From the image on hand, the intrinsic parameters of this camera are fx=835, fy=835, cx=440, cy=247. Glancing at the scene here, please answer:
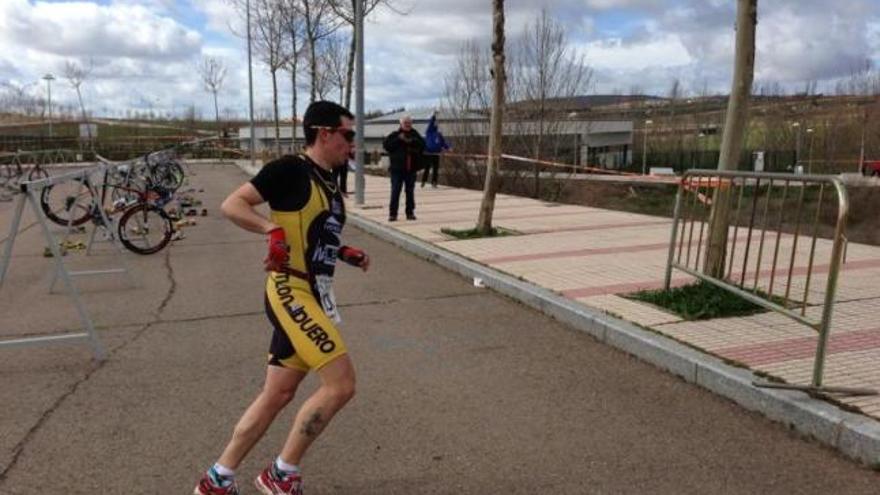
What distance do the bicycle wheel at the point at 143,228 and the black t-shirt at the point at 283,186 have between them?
916 centimetres

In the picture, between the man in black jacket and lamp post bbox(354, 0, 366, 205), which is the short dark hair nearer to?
the man in black jacket

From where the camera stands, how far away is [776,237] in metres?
6.69

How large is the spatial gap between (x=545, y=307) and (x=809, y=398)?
323 centimetres

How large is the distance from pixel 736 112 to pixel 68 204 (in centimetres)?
1005

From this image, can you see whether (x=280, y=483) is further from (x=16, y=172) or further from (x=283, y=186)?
(x=16, y=172)

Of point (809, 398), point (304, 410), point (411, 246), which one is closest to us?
point (304, 410)

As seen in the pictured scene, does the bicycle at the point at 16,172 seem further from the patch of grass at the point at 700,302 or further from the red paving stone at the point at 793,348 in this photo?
the red paving stone at the point at 793,348

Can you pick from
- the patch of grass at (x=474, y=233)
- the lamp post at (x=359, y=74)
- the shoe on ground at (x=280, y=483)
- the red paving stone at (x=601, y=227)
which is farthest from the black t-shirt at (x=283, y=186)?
the lamp post at (x=359, y=74)

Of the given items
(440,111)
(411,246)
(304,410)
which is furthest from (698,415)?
(440,111)

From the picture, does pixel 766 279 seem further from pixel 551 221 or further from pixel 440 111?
pixel 440 111

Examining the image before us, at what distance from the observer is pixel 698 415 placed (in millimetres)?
4922

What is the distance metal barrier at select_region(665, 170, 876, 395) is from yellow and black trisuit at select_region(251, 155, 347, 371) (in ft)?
9.11

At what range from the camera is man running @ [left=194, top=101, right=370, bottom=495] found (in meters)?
3.54

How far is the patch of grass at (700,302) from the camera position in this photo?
6.75 meters
